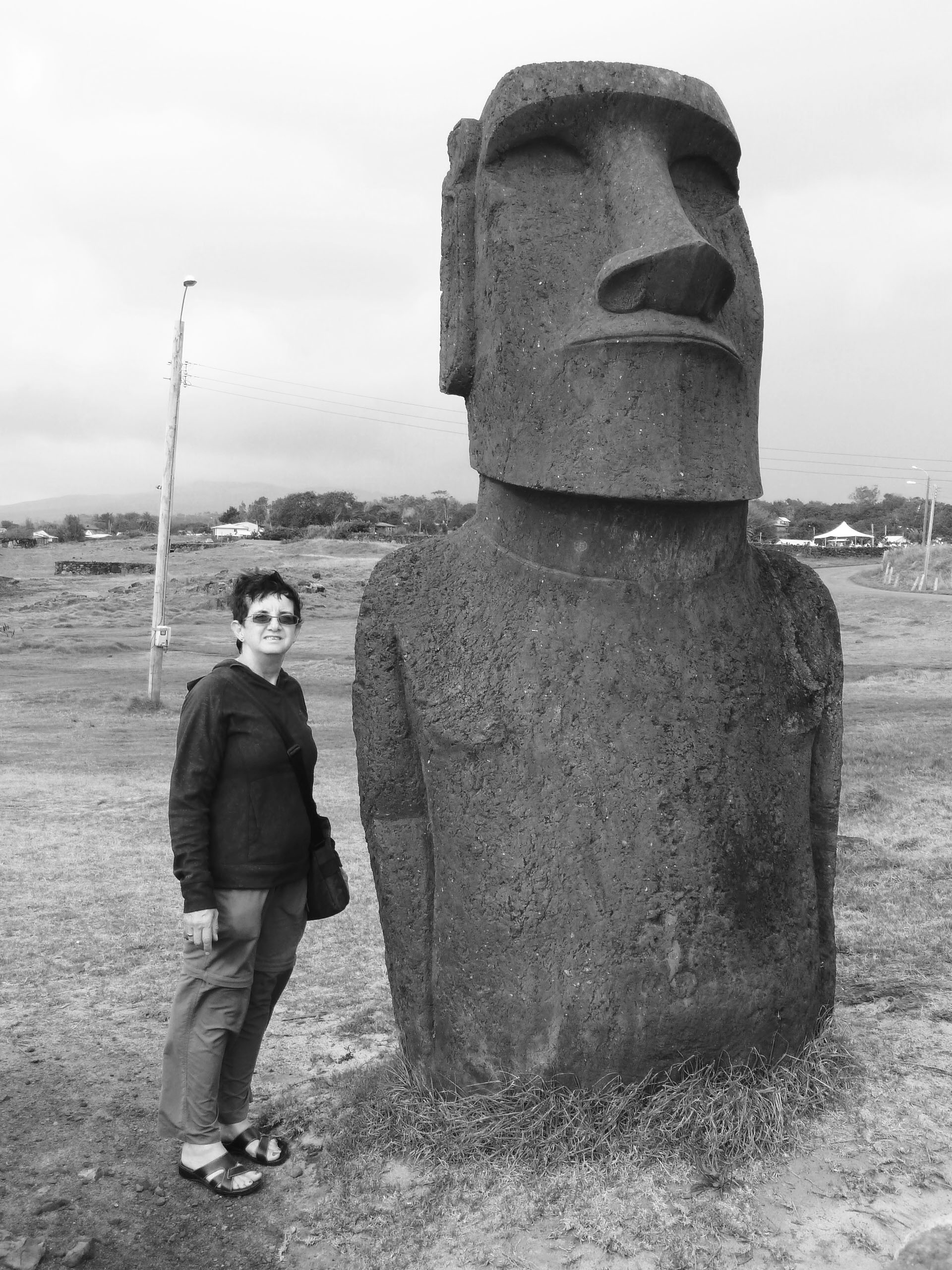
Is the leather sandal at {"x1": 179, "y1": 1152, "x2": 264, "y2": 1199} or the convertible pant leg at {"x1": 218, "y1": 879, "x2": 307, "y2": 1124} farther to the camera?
the convertible pant leg at {"x1": 218, "y1": 879, "x2": 307, "y2": 1124}

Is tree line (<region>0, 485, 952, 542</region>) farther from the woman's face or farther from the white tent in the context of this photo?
the woman's face

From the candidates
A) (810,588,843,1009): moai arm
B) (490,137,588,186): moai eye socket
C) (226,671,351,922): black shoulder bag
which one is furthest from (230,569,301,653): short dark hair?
(810,588,843,1009): moai arm

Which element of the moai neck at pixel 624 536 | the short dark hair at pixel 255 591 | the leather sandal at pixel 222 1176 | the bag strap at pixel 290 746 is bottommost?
the leather sandal at pixel 222 1176

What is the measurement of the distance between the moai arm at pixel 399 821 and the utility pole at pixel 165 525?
41.7 ft

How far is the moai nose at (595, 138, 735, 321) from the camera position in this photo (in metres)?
3.28

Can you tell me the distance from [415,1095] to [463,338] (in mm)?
2496

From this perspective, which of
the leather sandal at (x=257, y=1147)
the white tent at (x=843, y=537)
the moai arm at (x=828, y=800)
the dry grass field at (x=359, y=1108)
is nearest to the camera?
the dry grass field at (x=359, y=1108)

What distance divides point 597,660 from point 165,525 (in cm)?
1456

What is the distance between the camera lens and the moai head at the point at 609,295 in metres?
3.36

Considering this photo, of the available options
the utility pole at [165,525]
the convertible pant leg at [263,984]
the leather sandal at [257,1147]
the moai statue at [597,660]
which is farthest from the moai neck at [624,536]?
the utility pole at [165,525]

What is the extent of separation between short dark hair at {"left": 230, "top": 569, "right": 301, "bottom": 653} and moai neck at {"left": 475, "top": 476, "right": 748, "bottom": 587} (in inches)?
30.1

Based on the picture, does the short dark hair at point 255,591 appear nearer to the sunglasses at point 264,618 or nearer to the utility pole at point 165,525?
the sunglasses at point 264,618

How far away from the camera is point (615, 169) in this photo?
3.50 metres

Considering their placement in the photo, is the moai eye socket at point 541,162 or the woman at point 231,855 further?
the moai eye socket at point 541,162
